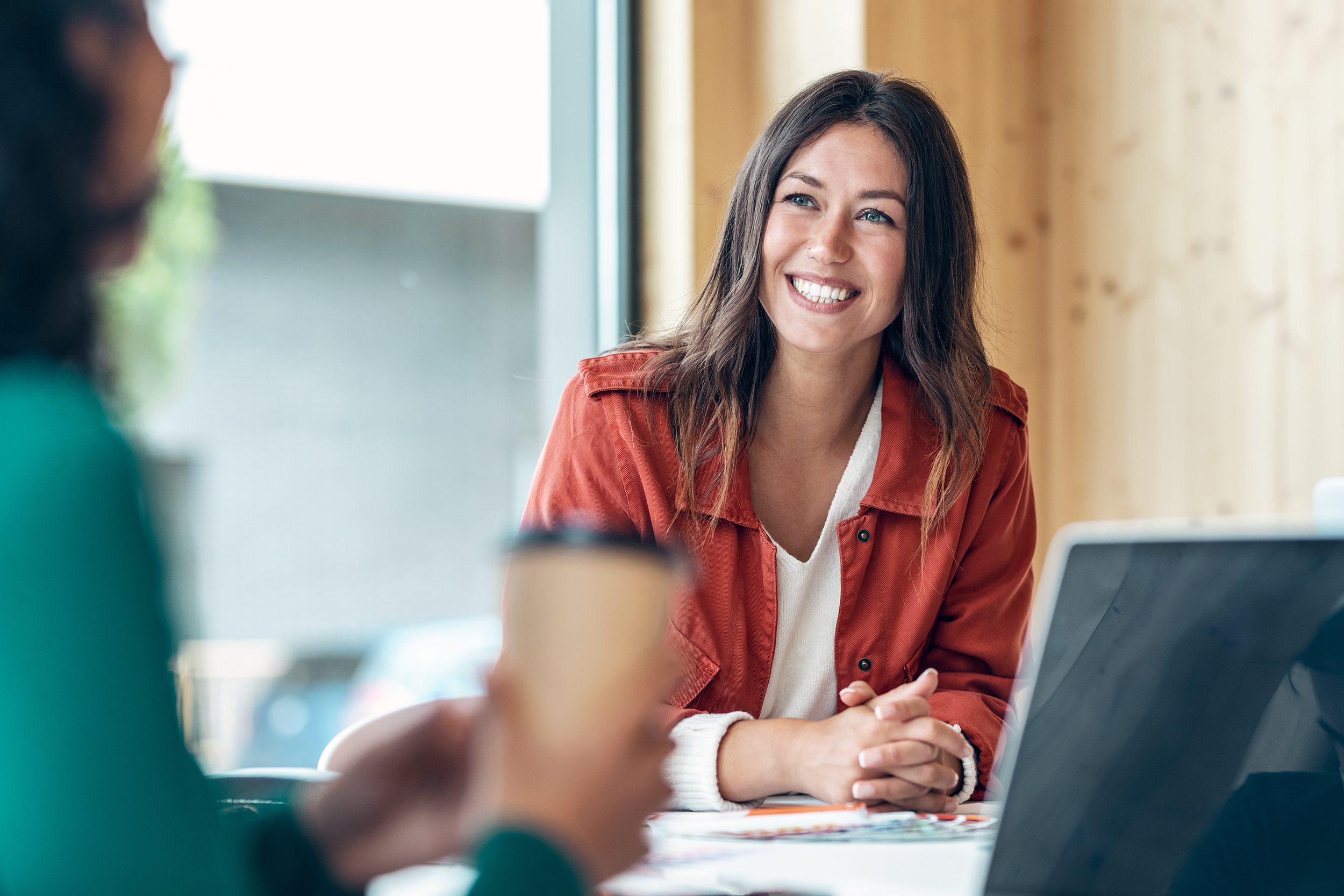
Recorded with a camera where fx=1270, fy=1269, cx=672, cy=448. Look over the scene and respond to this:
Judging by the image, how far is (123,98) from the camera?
1.42 feet

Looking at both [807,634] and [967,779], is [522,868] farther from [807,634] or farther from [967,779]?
[807,634]

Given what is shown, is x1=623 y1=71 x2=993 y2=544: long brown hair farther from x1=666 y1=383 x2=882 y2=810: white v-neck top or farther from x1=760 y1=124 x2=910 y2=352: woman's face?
x1=666 y1=383 x2=882 y2=810: white v-neck top

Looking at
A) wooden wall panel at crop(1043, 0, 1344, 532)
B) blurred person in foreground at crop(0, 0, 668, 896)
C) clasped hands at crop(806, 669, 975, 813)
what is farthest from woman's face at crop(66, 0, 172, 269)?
wooden wall panel at crop(1043, 0, 1344, 532)

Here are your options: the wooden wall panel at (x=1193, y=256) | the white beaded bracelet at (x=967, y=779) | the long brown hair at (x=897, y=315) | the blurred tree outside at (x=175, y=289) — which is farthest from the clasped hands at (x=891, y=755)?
the wooden wall panel at (x=1193, y=256)

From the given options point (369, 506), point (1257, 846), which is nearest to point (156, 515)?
point (1257, 846)

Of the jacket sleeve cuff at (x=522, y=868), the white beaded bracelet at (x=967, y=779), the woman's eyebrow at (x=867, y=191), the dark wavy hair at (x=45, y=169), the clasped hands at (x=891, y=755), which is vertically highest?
the woman's eyebrow at (x=867, y=191)

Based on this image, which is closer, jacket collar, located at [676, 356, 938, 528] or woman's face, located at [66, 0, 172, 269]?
woman's face, located at [66, 0, 172, 269]

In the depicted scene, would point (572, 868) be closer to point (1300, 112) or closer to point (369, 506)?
point (369, 506)

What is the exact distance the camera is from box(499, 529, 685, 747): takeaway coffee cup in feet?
1.41

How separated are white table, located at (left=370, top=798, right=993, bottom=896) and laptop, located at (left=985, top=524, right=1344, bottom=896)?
58 millimetres

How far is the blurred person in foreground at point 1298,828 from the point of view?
0.67 meters

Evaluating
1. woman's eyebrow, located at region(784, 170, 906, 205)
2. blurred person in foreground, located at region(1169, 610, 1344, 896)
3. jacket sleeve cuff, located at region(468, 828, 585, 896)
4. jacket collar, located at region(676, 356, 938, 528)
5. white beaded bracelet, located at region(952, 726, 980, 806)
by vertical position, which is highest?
woman's eyebrow, located at region(784, 170, 906, 205)

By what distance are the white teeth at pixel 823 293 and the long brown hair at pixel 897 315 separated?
0.06 metres

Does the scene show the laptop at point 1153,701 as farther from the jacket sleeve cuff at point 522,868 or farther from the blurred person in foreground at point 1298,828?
the jacket sleeve cuff at point 522,868
